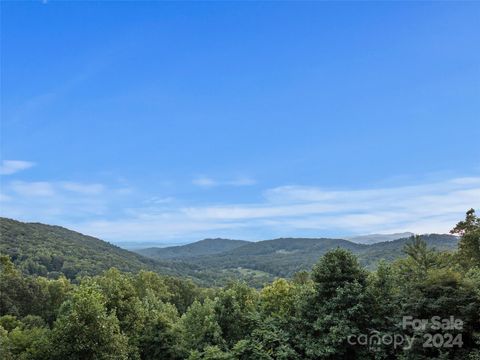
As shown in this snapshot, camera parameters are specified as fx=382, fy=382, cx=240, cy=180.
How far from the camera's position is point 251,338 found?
88.3ft

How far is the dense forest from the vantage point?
2188 cm

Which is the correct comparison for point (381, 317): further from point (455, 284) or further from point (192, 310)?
point (192, 310)

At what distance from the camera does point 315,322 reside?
82.6ft

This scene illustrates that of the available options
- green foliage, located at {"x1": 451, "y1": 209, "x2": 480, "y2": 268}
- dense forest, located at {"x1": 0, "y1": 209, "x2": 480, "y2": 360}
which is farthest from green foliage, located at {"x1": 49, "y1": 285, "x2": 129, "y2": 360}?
green foliage, located at {"x1": 451, "y1": 209, "x2": 480, "y2": 268}

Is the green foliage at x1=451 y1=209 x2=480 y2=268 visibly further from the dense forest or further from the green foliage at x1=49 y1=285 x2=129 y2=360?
the green foliage at x1=49 y1=285 x2=129 y2=360

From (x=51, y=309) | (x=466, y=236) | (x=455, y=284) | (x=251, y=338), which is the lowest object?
(x=51, y=309)

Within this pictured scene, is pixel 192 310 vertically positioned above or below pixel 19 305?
above

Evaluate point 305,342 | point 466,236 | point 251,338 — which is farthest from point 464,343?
point 466,236

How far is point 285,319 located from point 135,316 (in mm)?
12207

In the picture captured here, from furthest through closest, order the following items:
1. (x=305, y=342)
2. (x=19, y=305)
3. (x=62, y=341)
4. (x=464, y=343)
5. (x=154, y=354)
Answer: (x=19, y=305)
(x=154, y=354)
(x=305, y=342)
(x=62, y=341)
(x=464, y=343)

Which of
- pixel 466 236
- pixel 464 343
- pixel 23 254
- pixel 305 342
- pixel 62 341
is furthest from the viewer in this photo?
pixel 23 254

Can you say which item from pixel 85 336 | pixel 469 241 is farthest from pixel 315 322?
pixel 469 241

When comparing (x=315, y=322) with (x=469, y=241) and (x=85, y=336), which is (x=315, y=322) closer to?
(x=85, y=336)

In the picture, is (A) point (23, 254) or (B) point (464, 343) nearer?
(B) point (464, 343)
